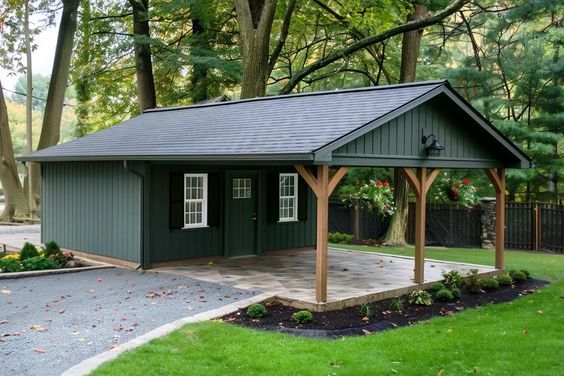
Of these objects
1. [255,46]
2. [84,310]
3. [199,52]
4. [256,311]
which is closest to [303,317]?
[256,311]

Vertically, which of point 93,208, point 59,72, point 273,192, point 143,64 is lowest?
point 93,208

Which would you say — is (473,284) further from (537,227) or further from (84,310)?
(537,227)

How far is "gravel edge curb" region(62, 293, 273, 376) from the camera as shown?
19.3ft

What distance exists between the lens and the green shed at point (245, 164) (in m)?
9.35

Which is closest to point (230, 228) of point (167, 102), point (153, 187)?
point (153, 187)

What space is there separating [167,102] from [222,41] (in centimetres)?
426

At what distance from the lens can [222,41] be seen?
23891 mm

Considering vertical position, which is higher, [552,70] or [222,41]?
[222,41]

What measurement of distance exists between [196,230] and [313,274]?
2826 mm

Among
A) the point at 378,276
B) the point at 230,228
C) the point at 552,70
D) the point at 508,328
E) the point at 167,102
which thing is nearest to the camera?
the point at 508,328

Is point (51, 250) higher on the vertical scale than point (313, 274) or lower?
higher

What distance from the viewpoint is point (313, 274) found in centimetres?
1154

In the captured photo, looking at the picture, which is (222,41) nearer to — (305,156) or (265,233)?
(265,233)

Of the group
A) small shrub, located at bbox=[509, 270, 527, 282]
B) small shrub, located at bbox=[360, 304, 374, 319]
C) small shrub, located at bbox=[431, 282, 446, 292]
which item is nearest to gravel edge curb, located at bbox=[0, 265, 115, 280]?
small shrub, located at bbox=[360, 304, 374, 319]
